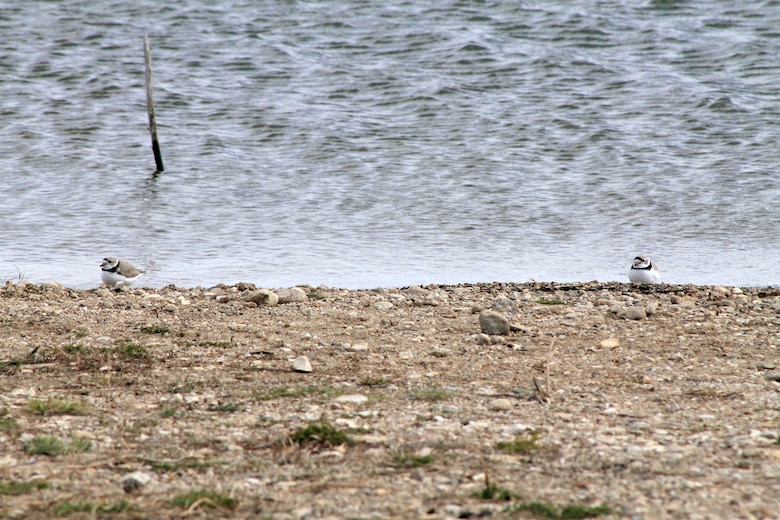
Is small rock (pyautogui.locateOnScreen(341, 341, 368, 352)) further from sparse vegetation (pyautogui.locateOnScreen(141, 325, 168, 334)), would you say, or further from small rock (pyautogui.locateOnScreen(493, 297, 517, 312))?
small rock (pyautogui.locateOnScreen(493, 297, 517, 312))

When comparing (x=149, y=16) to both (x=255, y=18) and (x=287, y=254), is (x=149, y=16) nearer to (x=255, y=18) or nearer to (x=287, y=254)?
(x=255, y=18)

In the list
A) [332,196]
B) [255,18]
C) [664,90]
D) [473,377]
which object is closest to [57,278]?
[332,196]

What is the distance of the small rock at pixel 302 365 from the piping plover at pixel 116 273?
439 centimetres

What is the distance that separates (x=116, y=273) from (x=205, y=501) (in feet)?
21.9

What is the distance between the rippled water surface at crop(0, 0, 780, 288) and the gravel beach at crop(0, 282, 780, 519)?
3.14 meters

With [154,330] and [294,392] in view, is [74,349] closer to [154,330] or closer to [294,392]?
[154,330]

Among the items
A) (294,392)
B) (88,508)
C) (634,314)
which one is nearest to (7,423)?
(88,508)

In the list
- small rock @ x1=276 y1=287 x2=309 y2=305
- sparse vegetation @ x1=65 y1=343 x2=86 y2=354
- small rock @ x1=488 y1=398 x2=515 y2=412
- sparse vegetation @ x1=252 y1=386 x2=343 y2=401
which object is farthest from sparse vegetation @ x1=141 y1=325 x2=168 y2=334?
small rock @ x1=488 y1=398 x2=515 y2=412

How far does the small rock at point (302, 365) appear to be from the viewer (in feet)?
21.9

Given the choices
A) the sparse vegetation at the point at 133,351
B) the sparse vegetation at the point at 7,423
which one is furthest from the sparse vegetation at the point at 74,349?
the sparse vegetation at the point at 7,423

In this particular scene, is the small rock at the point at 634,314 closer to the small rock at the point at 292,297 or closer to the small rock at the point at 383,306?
the small rock at the point at 383,306

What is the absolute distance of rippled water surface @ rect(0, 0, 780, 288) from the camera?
1309 cm

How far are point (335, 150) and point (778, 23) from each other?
1239 cm

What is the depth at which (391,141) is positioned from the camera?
739 inches
